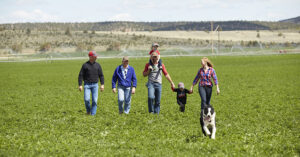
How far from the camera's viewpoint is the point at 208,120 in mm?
9680

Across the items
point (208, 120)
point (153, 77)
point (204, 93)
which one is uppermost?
point (153, 77)

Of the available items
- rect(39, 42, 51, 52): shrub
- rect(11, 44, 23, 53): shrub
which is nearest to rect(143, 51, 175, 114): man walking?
rect(11, 44, 23, 53): shrub

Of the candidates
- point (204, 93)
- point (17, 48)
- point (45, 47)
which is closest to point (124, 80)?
point (204, 93)

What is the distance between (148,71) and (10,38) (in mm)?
136067

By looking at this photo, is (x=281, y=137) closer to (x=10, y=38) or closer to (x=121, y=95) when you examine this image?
(x=121, y=95)

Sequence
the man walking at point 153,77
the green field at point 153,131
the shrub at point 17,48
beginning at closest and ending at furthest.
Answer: the green field at point 153,131 < the man walking at point 153,77 < the shrub at point 17,48

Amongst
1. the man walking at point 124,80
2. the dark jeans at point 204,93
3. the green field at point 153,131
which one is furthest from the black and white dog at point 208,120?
the man walking at point 124,80

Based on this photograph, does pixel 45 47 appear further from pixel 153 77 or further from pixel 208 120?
pixel 208 120

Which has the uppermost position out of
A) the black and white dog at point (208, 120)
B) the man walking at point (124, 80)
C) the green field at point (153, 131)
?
the man walking at point (124, 80)

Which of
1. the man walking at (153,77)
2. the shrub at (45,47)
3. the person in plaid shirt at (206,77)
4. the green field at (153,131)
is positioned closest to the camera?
the green field at (153,131)

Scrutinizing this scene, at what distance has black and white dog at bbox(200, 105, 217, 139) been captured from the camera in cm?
956

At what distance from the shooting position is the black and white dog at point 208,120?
956 cm

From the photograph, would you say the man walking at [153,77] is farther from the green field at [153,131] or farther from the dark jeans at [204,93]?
the dark jeans at [204,93]

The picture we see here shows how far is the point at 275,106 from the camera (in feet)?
54.3
